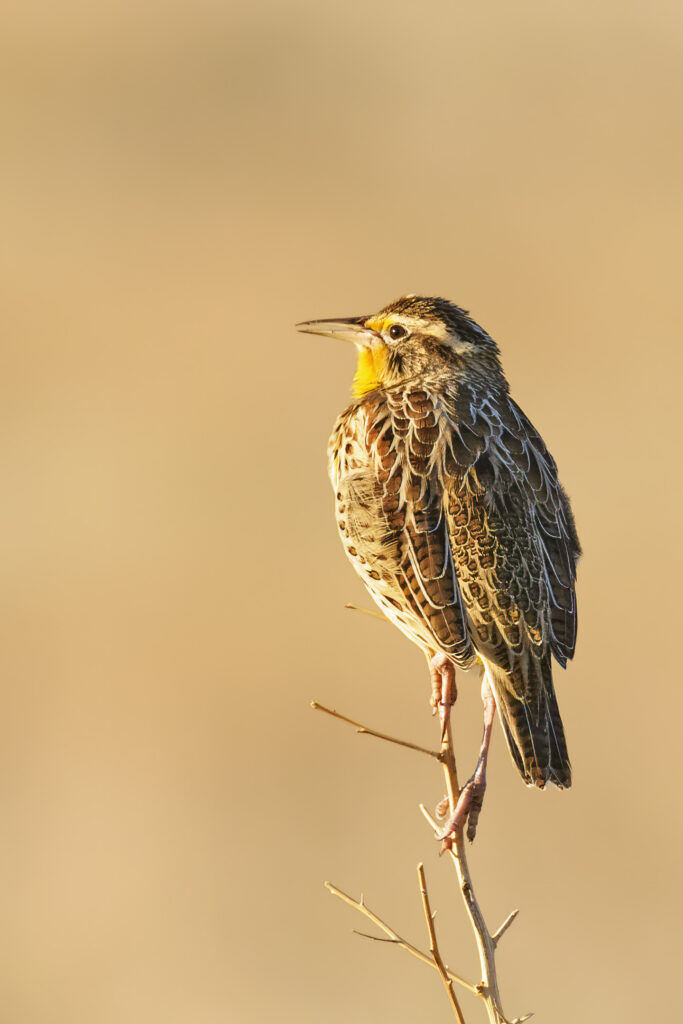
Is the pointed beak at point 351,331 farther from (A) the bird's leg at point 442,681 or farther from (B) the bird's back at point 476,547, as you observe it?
(A) the bird's leg at point 442,681

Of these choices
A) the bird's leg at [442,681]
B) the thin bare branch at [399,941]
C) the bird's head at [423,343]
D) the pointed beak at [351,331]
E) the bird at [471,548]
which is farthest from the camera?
the pointed beak at [351,331]

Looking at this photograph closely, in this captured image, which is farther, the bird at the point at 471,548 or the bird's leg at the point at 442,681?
the bird's leg at the point at 442,681

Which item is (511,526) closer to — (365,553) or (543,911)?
(365,553)

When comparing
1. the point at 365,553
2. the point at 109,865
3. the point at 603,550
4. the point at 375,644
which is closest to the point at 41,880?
the point at 109,865

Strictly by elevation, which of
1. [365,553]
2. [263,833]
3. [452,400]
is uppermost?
[452,400]

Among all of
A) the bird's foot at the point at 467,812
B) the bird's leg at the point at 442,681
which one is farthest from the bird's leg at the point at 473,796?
the bird's leg at the point at 442,681

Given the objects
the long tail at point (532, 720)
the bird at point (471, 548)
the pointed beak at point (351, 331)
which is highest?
the pointed beak at point (351, 331)

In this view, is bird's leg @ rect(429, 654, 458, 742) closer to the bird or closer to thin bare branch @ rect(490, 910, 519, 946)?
the bird

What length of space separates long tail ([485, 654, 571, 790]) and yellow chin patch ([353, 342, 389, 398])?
1.03 metres

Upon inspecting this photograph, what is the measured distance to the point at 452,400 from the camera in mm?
3477

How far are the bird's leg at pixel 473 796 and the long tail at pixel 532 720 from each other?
0.06m

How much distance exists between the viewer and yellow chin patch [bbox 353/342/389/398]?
12.3ft

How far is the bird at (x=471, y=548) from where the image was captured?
307 centimetres

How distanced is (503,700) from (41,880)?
8581 mm
